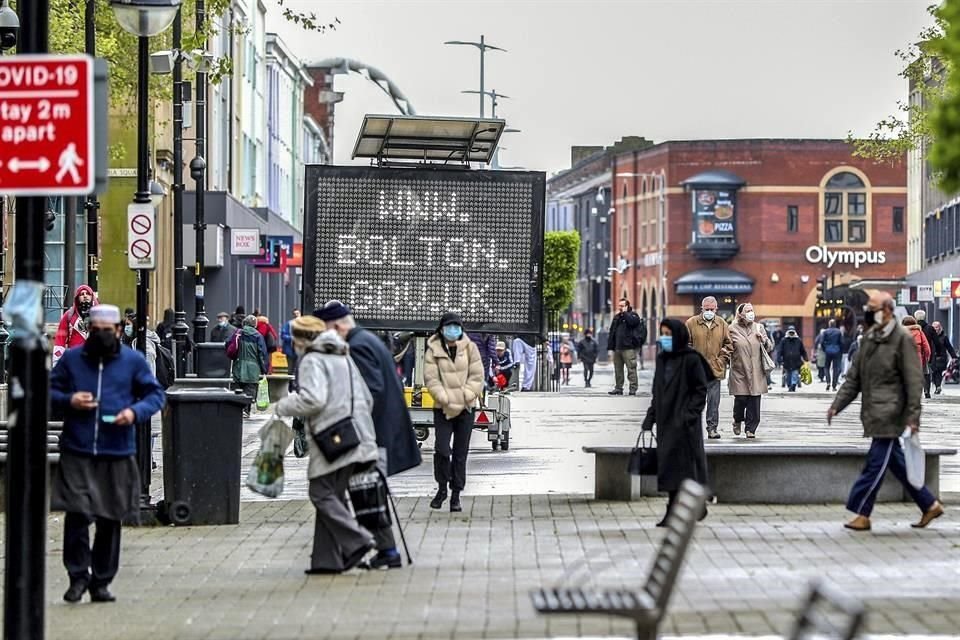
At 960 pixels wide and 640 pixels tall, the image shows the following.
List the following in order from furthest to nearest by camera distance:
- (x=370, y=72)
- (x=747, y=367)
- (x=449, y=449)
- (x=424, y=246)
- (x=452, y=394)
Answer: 1. (x=370, y=72)
2. (x=747, y=367)
3. (x=424, y=246)
4. (x=449, y=449)
5. (x=452, y=394)

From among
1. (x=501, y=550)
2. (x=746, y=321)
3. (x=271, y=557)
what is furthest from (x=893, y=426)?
(x=746, y=321)

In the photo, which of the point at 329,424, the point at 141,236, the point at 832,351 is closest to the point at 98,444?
the point at 329,424

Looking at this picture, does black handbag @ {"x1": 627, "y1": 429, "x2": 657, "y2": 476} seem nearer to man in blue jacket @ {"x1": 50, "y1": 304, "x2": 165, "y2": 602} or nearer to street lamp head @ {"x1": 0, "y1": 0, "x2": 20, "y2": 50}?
man in blue jacket @ {"x1": 50, "y1": 304, "x2": 165, "y2": 602}

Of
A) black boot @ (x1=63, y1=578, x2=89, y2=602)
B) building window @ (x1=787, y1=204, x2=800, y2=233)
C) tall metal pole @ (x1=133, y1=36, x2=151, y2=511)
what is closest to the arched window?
building window @ (x1=787, y1=204, x2=800, y2=233)

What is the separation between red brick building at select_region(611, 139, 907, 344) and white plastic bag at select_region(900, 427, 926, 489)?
91096 millimetres

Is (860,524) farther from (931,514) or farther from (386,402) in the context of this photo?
(386,402)

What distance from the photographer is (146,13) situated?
18.2 metres

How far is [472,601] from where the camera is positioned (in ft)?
38.9

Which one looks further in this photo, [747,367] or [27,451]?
[747,367]

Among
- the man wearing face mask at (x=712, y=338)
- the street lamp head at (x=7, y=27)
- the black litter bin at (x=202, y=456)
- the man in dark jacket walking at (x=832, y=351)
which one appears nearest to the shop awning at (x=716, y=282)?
the man in dark jacket walking at (x=832, y=351)

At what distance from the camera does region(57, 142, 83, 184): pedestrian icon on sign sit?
906 centimetres

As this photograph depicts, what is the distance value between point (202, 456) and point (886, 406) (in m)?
4.85

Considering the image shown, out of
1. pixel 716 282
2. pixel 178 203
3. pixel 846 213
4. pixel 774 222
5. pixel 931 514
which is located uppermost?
pixel 846 213

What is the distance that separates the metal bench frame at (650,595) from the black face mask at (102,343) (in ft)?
15.0
